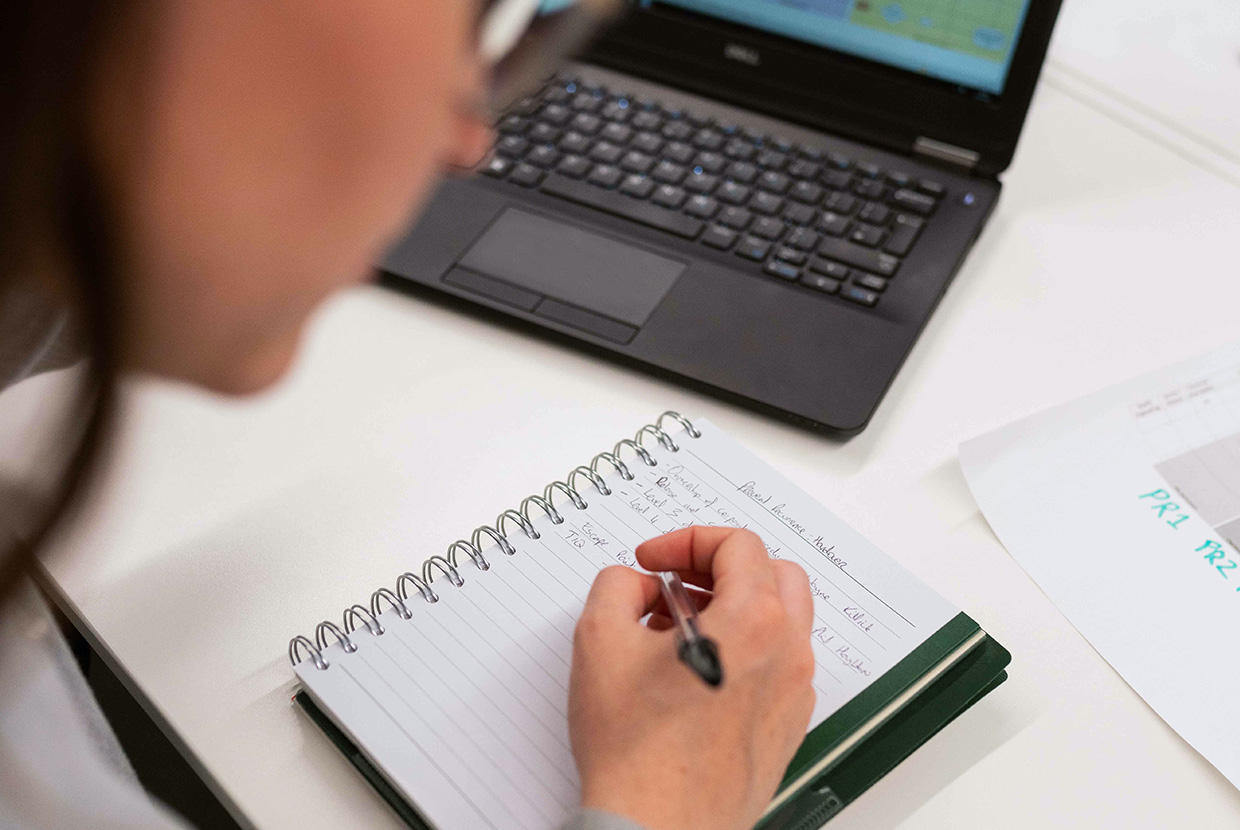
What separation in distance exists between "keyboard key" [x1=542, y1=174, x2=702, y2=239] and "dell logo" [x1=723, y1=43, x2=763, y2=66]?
154 mm

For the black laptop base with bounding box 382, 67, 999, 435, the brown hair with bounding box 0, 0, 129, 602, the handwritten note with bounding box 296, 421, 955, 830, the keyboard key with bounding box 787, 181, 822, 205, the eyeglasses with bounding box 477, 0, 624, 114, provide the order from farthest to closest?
the keyboard key with bounding box 787, 181, 822, 205, the black laptop base with bounding box 382, 67, 999, 435, the handwritten note with bounding box 296, 421, 955, 830, the eyeglasses with bounding box 477, 0, 624, 114, the brown hair with bounding box 0, 0, 129, 602

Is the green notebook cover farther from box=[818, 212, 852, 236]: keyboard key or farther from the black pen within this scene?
box=[818, 212, 852, 236]: keyboard key

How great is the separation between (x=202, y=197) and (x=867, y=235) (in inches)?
22.4

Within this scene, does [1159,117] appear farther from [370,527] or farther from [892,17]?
[370,527]

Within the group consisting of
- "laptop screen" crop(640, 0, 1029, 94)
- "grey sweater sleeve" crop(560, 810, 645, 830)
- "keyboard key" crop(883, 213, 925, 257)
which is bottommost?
"grey sweater sleeve" crop(560, 810, 645, 830)

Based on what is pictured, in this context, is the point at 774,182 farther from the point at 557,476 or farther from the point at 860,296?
the point at 557,476

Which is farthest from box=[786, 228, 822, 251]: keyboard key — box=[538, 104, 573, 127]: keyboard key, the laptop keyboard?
box=[538, 104, 573, 127]: keyboard key

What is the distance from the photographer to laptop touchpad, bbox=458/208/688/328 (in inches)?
28.0

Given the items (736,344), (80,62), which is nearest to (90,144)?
(80,62)

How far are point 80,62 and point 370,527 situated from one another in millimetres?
400

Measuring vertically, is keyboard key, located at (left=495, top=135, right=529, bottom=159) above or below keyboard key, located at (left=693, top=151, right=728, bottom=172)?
below

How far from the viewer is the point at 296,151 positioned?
0.89 feet

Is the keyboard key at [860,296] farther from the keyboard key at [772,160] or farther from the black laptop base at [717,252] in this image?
the keyboard key at [772,160]

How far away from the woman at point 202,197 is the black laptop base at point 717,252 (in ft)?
0.96
